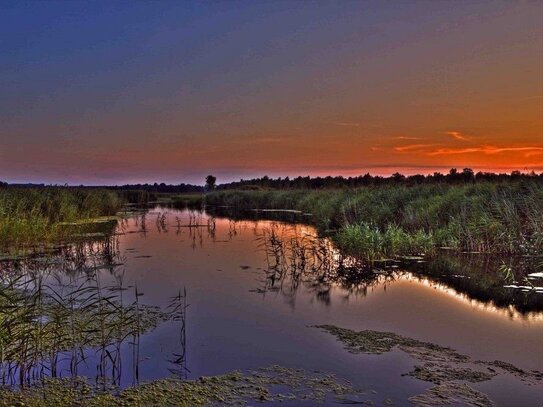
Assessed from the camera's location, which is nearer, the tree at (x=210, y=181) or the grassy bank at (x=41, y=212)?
the grassy bank at (x=41, y=212)

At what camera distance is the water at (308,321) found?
20.7 ft

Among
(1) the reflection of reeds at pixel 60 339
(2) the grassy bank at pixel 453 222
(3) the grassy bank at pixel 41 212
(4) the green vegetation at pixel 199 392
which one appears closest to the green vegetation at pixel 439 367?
(4) the green vegetation at pixel 199 392

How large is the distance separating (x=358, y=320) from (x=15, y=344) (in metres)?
5.74

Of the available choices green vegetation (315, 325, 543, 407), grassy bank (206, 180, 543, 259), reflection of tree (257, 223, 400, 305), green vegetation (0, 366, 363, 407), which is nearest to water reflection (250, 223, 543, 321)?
reflection of tree (257, 223, 400, 305)

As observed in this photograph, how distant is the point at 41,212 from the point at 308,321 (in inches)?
644

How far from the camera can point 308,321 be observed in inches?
345

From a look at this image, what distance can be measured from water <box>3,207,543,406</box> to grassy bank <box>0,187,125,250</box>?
389cm

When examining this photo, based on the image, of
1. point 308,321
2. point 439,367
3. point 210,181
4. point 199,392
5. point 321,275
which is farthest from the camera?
point 210,181

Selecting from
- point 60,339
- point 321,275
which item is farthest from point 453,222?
point 60,339

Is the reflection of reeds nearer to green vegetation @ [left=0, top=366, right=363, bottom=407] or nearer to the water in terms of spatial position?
the water

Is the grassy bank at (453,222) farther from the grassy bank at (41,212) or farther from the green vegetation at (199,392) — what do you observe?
the grassy bank at (41,212)

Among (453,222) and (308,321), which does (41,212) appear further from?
(453,222)

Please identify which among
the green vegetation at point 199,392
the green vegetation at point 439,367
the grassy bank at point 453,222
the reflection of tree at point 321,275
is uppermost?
the grassy bank at point 453,222

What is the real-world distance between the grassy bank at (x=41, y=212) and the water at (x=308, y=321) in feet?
12.8
